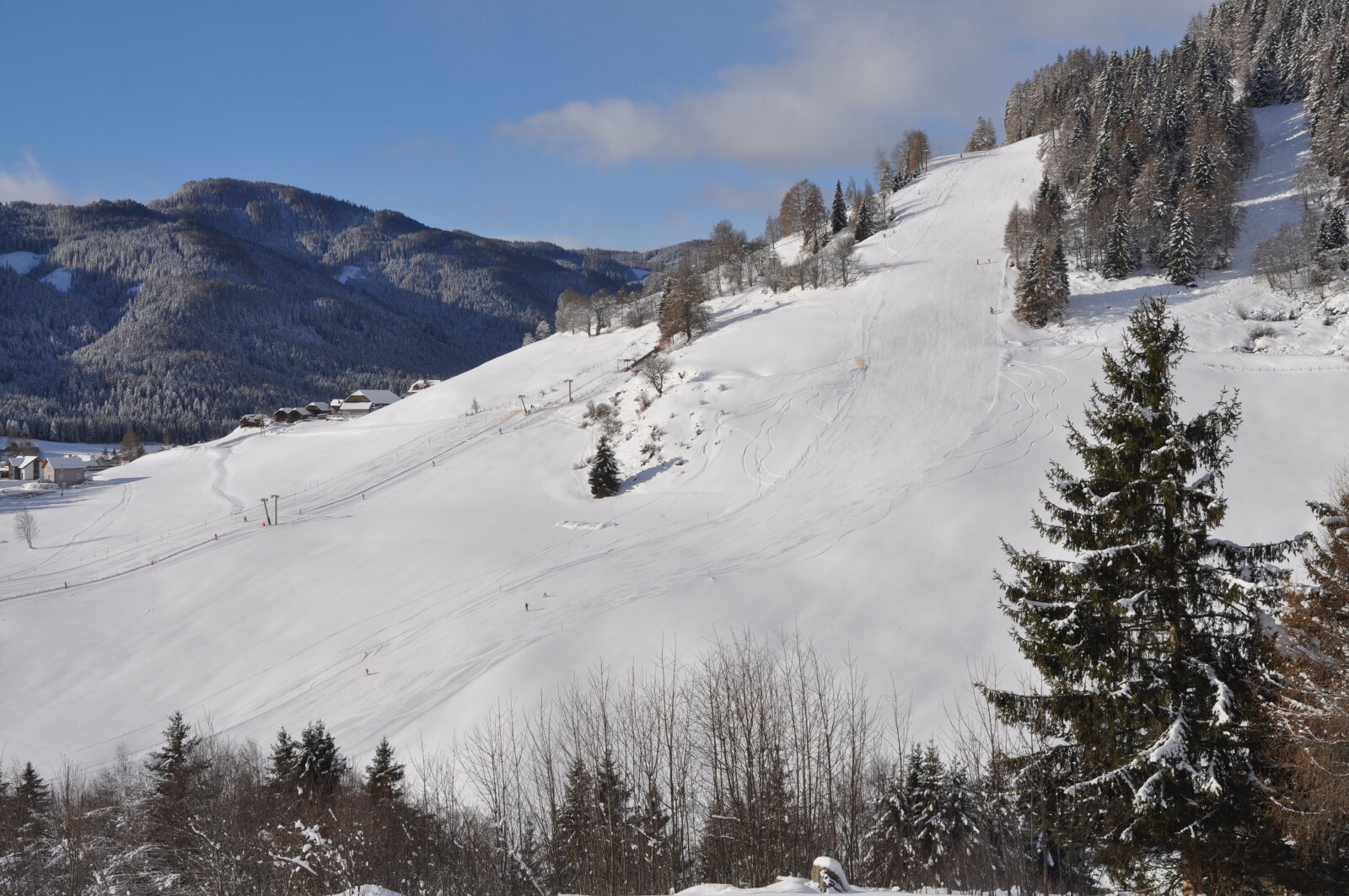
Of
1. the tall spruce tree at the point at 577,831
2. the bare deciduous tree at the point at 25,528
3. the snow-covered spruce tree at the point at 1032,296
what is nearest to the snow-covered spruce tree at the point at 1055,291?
the snow-covered spruce tree at the point at 1032,296

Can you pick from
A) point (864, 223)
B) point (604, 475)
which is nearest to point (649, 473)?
point (604, 475)

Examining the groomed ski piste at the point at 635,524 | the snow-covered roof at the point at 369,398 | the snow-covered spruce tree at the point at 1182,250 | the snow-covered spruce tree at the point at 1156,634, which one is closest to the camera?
the snow-covered spruce tree at the point at 1156,634

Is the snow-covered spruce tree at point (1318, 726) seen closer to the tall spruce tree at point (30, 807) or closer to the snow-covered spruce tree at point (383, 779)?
the snow-covered spruce tree at point (383, 779)

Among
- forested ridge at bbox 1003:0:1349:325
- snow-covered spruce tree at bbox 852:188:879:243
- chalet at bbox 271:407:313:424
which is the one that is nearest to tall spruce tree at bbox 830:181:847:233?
snow-covered spruce tree at bbox 852:188:879:243

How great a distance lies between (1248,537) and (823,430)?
22.9 meters

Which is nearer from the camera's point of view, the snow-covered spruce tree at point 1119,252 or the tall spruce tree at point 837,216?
the snow-covered spruce tree at point 1119,252

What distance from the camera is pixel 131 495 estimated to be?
59062 mm

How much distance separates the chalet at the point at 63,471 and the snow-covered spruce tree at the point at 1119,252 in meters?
111

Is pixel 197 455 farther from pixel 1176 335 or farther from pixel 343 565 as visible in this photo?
pixel 1176 335

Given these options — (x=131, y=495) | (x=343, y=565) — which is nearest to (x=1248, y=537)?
(x=343, y=565)

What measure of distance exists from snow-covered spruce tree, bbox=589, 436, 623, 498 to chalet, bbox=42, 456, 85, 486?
7038 cm

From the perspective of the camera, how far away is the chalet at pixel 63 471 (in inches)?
3059

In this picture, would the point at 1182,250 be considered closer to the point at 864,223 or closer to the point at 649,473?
the point at 864,223

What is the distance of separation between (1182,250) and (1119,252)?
467 centimetres
